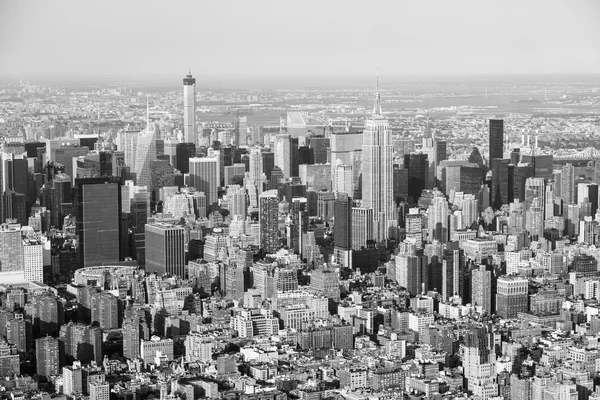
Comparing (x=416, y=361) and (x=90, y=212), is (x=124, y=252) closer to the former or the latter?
(x=90, y=212)

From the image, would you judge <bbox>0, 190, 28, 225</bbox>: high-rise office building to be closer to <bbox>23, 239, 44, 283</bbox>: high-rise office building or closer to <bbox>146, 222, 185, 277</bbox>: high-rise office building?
<bbox>23, 239, 44, 283</bbox>: high-rise office building

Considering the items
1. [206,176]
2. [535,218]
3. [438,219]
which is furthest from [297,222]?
[206,176]

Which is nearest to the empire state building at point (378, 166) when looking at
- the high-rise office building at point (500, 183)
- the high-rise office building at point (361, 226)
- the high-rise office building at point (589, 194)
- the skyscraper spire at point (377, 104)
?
the skyscraper spire at point (377, 104)

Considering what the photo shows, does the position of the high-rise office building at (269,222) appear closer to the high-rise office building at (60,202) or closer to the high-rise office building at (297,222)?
the high-rise office building at (297,222)

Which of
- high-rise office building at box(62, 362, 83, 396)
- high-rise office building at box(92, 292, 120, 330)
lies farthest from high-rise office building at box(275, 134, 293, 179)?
high-rise office building at box(62, 362, 83, 396)

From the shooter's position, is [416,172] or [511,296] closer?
[511,296]

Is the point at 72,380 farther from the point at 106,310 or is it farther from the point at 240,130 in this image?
the point at 240,130

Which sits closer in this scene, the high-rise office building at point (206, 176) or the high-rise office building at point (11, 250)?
the high-rise office building at point (11, 250)
